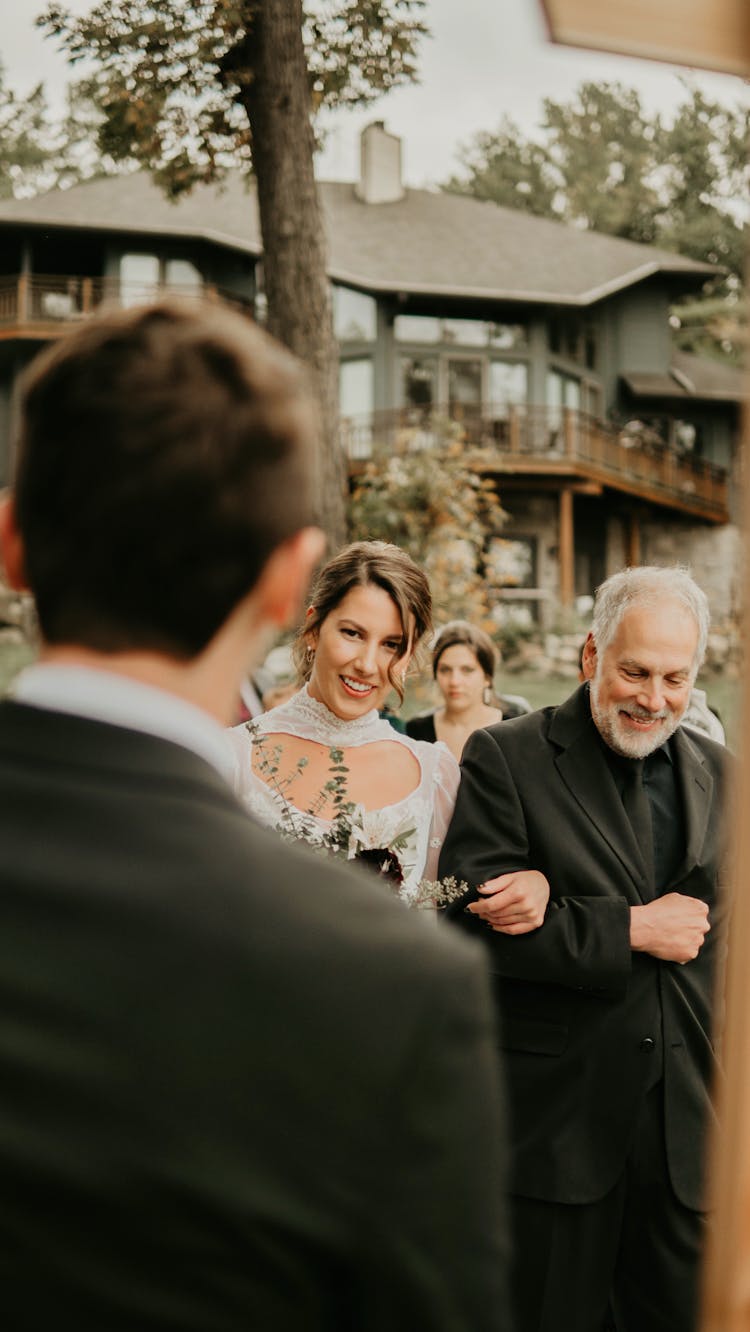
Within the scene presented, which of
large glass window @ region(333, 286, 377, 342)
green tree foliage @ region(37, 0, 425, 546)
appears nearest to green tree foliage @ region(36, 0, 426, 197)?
green tree foliage @ region(37, 0, 425, 546)

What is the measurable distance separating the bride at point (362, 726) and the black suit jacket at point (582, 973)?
195mm

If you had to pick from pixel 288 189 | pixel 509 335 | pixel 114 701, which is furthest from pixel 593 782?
pixel 509 335

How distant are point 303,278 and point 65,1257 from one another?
8.20 m

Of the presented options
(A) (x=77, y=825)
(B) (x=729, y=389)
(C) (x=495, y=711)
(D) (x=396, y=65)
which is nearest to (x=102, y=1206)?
(A) (x=77, y=825)

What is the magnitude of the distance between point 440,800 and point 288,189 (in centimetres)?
626

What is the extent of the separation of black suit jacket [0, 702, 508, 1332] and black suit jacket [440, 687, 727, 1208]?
1.93m

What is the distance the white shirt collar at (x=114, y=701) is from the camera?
1039 millimetres

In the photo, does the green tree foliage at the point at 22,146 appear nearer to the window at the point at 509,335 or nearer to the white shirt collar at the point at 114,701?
the window at the point at 509,335

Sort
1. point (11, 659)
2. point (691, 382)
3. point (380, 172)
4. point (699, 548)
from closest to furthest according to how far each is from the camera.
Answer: point (11, 659), point (380, 172), point (699, 548), point (691, 382)

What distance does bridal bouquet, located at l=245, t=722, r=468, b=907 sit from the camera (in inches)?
114

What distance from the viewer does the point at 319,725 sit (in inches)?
134

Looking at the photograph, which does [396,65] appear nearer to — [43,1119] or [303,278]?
[303,278]

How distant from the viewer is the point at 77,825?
0.99 meters

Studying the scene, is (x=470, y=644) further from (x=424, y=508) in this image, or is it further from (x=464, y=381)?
(x=464, y=381)
